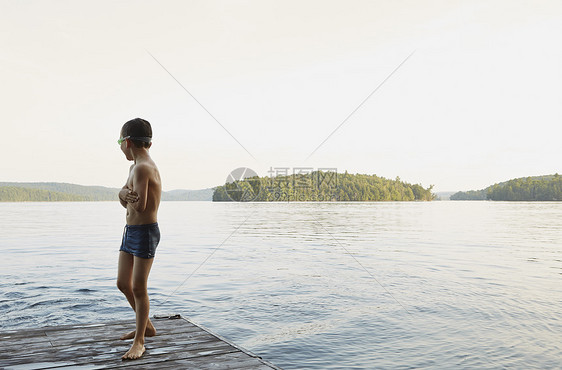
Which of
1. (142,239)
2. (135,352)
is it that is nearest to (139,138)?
(142,239)

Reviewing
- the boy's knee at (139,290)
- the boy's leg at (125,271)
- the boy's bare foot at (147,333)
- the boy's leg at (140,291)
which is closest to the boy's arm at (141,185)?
the boy's leg at (140,291)

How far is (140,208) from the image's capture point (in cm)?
503

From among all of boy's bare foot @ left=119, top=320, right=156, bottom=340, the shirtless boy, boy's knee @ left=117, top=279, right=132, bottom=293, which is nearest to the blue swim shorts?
the shirtless boy

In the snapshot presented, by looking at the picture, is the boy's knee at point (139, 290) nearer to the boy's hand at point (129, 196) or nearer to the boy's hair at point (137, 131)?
the boy's hand at point (129, 196)

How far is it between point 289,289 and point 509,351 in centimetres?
644

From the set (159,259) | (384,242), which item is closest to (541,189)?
(384,242)

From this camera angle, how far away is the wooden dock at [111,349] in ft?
16.3

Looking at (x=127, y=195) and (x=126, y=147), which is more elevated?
(x=126, y=147)

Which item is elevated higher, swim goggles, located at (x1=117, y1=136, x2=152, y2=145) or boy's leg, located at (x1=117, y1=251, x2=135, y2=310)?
swim goggles, located at (x1=117, y1=136, x2=152, y2=145)

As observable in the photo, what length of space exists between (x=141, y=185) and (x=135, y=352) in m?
1.84

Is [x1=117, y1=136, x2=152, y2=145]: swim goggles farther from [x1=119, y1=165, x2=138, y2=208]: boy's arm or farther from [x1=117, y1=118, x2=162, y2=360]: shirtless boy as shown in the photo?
[x1=119, y1=165, x2=138, y2=208]: boy's arm

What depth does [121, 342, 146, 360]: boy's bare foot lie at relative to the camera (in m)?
5.05

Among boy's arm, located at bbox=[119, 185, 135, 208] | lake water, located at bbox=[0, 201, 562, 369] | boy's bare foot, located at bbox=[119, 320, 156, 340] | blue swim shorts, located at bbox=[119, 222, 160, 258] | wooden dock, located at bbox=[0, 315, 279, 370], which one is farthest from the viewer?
lake water, located at bbox=[0, 201, 562, 369]

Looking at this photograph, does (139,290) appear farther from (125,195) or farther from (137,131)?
(137,131)
